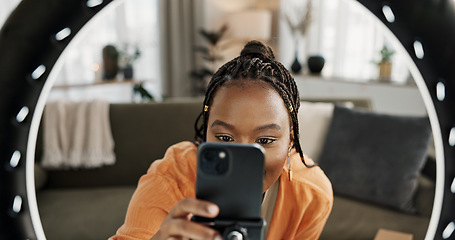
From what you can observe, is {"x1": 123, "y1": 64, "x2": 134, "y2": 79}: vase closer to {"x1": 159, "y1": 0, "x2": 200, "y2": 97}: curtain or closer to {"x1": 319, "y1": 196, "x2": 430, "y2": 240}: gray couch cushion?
{"x1": 159, "y1": 0, "x2": 200, "y2": 97}: curtain

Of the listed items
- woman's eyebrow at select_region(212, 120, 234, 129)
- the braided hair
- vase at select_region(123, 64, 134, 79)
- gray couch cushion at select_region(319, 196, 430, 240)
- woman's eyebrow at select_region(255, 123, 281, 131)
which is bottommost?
gray couch cushion at select_region(319, 196, 430, 240)

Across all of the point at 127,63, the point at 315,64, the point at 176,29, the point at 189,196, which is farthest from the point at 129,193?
the point at 127,63

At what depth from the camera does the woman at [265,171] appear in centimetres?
24

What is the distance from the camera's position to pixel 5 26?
0.23 meters

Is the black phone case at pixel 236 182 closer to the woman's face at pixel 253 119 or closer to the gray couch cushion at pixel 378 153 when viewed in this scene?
the woman's face at pixel 253 119

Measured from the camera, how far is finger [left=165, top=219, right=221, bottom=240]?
219mm

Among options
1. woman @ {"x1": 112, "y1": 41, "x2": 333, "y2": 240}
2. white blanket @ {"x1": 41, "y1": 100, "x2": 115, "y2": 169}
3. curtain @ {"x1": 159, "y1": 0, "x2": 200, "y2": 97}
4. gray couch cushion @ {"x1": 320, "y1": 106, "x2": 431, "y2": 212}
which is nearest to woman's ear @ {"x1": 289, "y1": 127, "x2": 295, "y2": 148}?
woman @ {"x1": 112, "y1": 41, "x2": 333, "y2": 240}

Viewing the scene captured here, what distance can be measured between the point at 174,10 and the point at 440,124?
1.74m

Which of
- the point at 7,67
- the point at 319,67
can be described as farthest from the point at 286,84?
the point at 319,67

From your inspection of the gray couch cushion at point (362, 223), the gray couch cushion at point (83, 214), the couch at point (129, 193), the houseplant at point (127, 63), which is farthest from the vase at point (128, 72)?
the gray couch cushion at point (362, 223)

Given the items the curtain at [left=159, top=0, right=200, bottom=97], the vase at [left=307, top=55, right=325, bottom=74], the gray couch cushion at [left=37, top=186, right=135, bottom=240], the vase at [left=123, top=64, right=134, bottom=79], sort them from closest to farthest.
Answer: the gray couch cushion at [left=37, top=186, right=135, bottom=240] → the vase at [left=307, top=55, right=325, bottom=74] → the curtain at [left=159, top=0, right=200, bottom=97] → the vase at [left=123, top=64, right=134, bottom=79]

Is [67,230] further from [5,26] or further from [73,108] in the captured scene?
[73,108]

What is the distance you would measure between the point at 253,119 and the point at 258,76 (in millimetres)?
35

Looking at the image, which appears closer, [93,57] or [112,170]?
[112,170]
